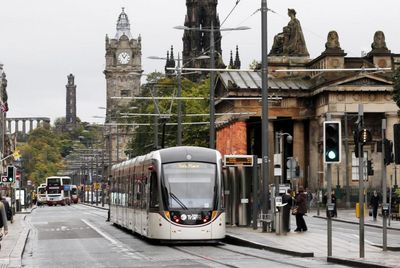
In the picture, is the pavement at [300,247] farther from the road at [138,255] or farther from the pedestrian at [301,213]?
the pedestrian at [301,213]

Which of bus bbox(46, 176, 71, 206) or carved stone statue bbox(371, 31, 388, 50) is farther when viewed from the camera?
bus bbox(46, 176, 71, 206)

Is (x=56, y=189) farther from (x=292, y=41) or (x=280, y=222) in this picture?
(x=280, y=222)

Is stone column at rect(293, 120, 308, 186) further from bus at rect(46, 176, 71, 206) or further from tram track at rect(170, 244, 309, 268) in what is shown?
tram track at rect(170, 244, 309, 268)

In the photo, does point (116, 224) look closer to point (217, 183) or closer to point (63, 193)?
point (217, 183)

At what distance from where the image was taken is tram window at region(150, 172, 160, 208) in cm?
3632

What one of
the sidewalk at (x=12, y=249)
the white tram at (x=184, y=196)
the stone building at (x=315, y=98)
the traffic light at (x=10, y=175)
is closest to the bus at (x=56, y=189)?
the stone building at (x=315, y=98)

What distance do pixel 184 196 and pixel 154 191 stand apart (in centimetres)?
120

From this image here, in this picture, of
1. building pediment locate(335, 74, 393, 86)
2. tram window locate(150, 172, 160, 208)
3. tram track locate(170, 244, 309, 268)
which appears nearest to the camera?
tram track locate(170, 244, 309, 268)

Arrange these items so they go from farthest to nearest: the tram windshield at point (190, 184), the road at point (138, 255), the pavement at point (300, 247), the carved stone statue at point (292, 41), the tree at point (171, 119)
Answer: the tree at point (171, 119), the carved stone statue at point (292, 41), the tram windshield at point (190, 184), the road at point (138, 255), the pavement at point (300, 247)

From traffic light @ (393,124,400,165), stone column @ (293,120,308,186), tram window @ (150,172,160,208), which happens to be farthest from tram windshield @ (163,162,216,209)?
stone column @ (293,120,308,186)

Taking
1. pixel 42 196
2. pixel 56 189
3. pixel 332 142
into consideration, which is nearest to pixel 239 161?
pixel 332 142

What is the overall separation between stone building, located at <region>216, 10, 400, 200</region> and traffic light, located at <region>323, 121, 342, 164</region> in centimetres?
6539

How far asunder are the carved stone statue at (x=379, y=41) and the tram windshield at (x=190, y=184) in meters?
69.0

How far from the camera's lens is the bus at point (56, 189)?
14025 centimetres
